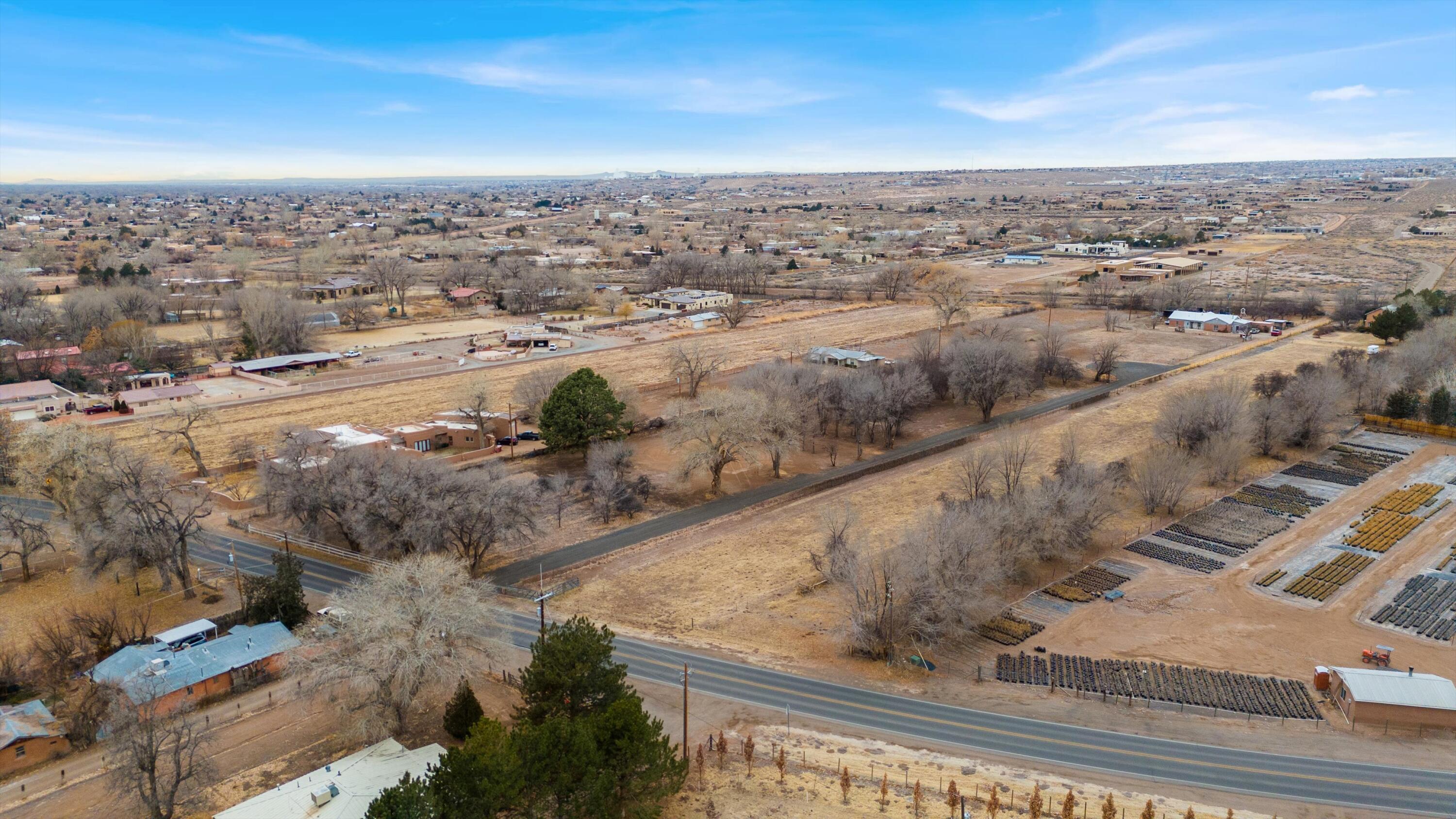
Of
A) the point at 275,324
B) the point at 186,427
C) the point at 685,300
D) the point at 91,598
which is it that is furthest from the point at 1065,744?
the point at 685,300

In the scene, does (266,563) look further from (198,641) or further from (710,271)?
(710,271)

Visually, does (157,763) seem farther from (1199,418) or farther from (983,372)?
(1199,418)

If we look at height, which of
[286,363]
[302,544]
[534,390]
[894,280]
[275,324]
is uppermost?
[894,280]

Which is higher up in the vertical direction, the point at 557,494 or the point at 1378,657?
the point at 557,494

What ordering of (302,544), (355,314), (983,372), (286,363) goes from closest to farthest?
(302,544), (983,372), (286,363), (355,314)

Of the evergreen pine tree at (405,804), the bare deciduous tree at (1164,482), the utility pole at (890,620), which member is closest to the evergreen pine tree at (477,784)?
the evergreen pine tree at (405,804)

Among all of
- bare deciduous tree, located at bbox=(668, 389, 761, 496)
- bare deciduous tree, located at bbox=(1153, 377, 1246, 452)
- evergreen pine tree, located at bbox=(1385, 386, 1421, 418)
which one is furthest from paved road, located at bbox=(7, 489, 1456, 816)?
evergreen pine tree, located at bbox=(1385, 386, 1421, 418)
